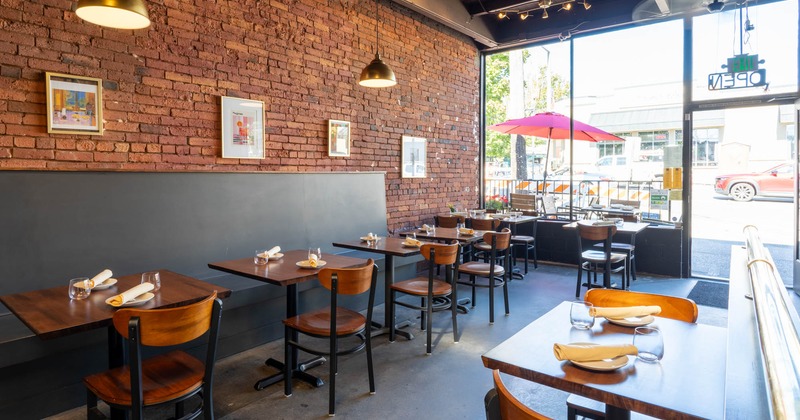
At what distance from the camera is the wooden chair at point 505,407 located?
1117mm

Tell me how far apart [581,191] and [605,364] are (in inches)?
260

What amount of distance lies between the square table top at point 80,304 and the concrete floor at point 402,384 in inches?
32.3

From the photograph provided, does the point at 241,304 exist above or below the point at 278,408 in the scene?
above

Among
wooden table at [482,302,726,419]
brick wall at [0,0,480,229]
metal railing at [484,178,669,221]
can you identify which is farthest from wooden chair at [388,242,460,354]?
metal railing at [484,178,669,221]

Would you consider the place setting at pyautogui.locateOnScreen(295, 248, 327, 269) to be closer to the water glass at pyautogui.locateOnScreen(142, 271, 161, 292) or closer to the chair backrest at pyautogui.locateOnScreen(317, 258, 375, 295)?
the chair backrest at pyautogui.locateOnScreen(317, 258, 375, 295)

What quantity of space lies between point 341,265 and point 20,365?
1937mm

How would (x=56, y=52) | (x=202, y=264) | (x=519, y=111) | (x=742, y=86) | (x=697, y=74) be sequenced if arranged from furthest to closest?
(x=519, y=111), (x=697, y=74), (x=742, y=86), (x=202, y=264), (x=56, y=52)

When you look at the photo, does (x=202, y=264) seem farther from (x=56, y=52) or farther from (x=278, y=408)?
(x=56, y=52)

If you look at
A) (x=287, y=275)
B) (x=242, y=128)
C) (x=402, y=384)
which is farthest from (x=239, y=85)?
(x=402, y=384)

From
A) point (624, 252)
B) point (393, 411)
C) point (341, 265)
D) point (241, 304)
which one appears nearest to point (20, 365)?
point (241, 304)

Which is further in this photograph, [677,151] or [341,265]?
[677,151]

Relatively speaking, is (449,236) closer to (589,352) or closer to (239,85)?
(239,85)

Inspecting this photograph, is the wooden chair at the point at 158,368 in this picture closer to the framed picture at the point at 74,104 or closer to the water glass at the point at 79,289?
the water glass at the point at 79,289

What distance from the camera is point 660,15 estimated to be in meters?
6.30
